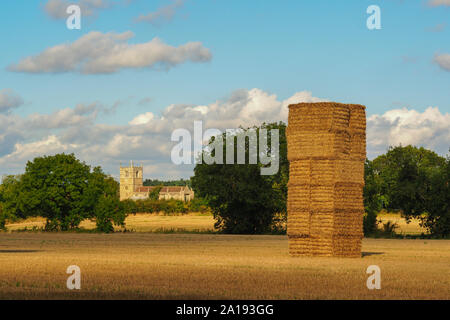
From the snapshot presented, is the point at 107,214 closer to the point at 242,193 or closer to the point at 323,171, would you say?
the point at 242,193

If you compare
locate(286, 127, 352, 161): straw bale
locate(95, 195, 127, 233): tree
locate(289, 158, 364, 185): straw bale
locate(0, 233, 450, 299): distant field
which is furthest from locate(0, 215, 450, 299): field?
locate(95, 195, 127, 233): tree

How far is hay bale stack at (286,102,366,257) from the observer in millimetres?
28141

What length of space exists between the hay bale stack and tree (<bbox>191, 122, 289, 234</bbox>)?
97.8 feet

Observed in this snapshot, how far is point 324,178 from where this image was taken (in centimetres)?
2814

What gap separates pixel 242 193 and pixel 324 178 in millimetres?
30816

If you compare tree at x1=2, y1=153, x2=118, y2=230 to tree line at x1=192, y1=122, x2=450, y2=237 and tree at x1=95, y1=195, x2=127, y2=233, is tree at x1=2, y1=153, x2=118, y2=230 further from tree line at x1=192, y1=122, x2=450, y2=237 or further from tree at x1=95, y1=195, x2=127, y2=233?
tree line at x1=192, y1=122, x2=450, y2=237

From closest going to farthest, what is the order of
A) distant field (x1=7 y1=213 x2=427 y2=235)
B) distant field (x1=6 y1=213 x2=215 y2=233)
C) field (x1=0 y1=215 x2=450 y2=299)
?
1. field (x1=0 y1=215 x2=450 y2=299)
2. distant field (x1=7 y1=213 x2=427 y2=235)
3. distant field (x1=6 y1=213 x2=215 y2=233)

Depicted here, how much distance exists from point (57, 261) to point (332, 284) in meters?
10.4

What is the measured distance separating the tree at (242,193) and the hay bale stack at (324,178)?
29.8 metres

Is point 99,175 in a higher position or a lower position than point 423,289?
higher

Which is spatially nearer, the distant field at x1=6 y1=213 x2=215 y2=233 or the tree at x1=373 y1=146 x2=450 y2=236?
the tree at x1=373 y1=146 x2=450 y2=236
